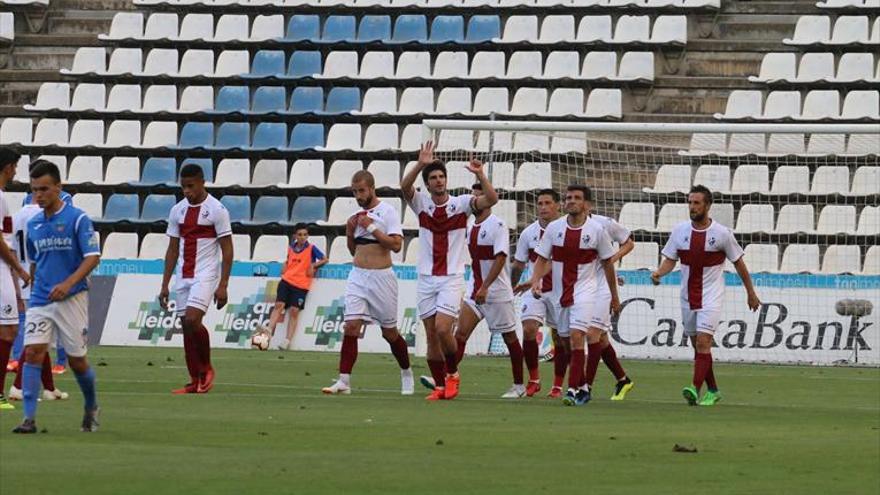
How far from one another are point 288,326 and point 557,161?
5869 millimetres

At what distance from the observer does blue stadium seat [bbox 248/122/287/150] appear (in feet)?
117

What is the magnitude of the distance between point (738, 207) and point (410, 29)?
28.7 ft

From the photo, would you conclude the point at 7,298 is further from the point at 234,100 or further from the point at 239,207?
the point at 234,100

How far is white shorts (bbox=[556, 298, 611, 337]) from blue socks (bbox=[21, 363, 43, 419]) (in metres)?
6.57

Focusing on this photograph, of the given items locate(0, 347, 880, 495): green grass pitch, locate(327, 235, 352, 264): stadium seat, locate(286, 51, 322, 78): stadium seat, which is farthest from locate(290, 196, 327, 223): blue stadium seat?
locate(0, 347, 880, 495): green grass pitch

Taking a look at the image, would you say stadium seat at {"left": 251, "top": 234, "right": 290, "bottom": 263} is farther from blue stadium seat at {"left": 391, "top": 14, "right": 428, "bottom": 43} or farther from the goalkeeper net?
blue stadium seat at {"left": 391, "top": 14, "right": 428, "bottom": 43}

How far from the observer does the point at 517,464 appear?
1149 cm

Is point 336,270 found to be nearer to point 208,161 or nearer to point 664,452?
point 208,161

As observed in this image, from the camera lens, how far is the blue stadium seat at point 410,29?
3694 centimetres

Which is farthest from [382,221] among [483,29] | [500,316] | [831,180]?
[483,29]

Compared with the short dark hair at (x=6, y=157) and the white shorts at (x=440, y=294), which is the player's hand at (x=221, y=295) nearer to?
the white shorts at (x=440, y=294)

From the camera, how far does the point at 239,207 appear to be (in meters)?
34.6

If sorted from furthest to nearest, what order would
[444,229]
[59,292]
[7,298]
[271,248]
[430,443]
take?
[271,248] < [444,229] < [7,298] < [59,292] < [430,443]

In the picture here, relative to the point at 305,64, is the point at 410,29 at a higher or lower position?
higher
